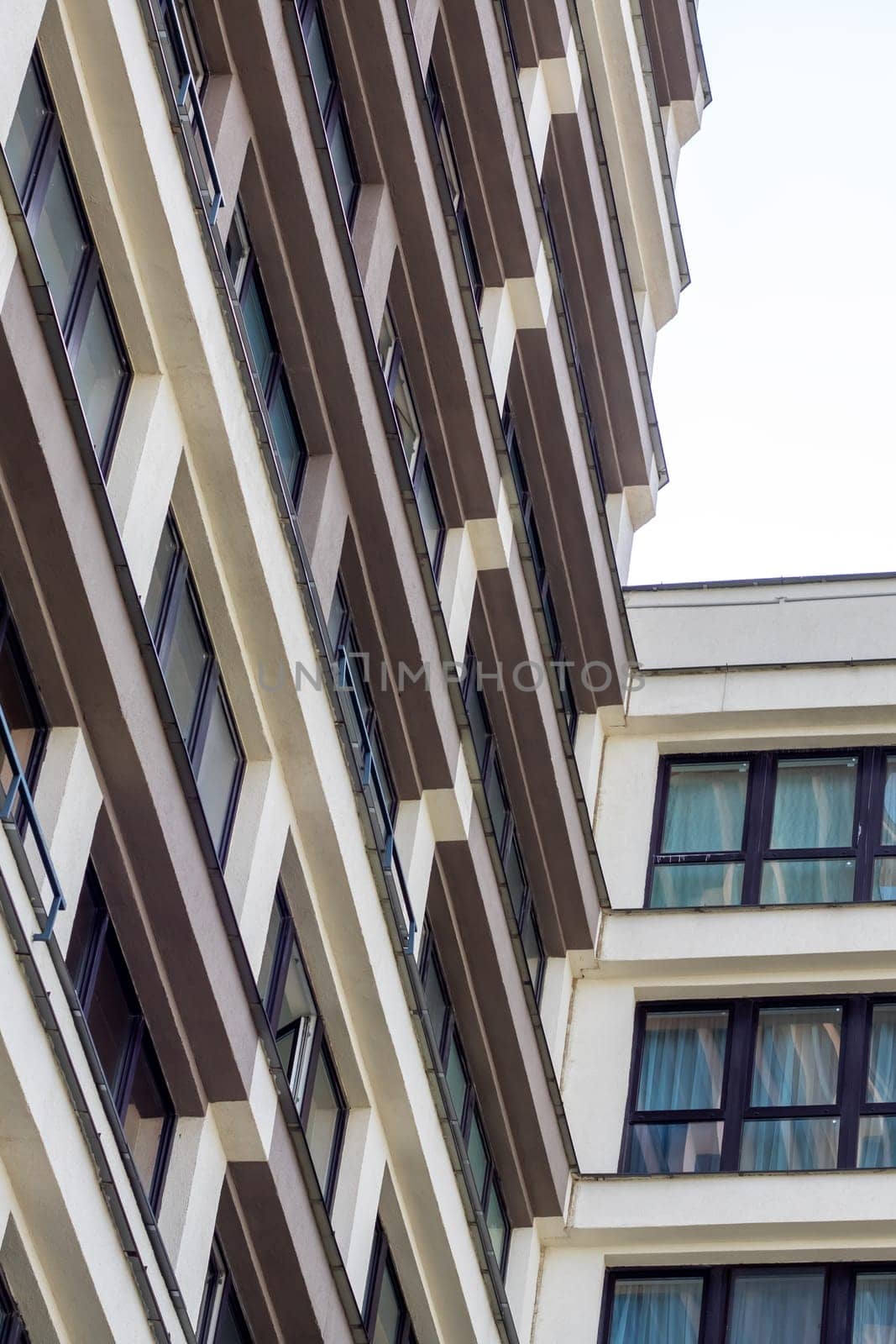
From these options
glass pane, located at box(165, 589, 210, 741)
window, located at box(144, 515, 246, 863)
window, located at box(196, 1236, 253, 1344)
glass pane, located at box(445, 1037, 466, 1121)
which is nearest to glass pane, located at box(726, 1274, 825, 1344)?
glass pane, located at box(445, 1037, 466, 1121)

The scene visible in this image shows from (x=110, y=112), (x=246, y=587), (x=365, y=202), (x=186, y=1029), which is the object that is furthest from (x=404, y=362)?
(x=186, y=1029)

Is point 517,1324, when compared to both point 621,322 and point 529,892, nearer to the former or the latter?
point 529,892

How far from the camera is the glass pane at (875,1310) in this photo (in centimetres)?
2448

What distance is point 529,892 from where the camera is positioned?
27422mm

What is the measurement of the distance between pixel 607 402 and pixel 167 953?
16.5 m

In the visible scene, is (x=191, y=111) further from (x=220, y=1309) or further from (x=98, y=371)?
(x=220, y=1309)

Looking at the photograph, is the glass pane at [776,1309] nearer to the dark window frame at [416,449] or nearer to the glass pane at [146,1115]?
the dark window frame at [416,449]

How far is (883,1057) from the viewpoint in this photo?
26.8 m

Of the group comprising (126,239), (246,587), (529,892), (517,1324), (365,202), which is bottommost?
(517,1324)

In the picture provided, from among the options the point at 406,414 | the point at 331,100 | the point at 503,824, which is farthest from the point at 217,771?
the point at 503,824

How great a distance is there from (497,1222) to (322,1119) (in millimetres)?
5171

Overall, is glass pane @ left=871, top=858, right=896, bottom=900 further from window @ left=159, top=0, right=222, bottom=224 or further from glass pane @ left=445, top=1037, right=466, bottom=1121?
window @ left=159, top=0, right=222, bottom=224

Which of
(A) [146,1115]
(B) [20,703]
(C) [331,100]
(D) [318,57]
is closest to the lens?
(B) [20,703]

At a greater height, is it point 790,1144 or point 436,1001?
point 436,1001
